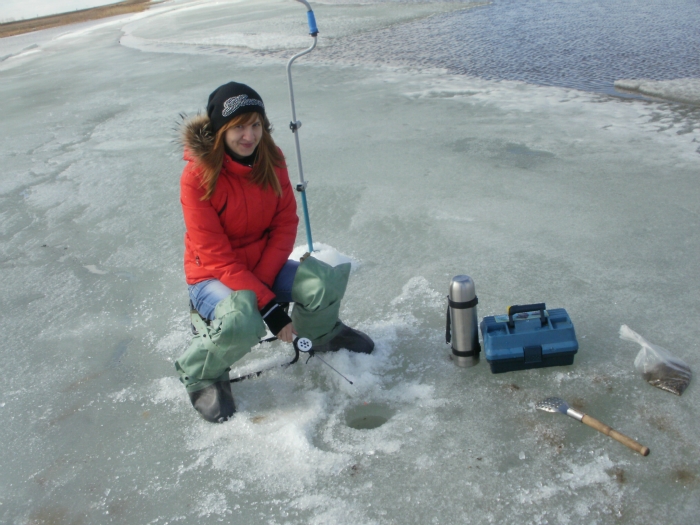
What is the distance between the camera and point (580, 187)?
4543 millimetres

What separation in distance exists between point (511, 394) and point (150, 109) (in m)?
6.55

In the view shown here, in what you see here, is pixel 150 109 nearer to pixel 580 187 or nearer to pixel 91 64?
pixel 91 64

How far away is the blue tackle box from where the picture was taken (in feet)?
8.78

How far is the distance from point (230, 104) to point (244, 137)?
6.3 inches

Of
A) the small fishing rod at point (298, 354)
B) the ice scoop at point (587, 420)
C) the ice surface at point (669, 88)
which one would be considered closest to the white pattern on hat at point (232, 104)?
the small fishing rod at point (298, 354)

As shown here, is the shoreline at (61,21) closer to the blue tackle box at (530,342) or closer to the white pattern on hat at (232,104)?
the white pattern on hat at (232,104)

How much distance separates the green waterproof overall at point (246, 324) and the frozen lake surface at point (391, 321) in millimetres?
194

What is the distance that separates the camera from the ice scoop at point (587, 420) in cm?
225

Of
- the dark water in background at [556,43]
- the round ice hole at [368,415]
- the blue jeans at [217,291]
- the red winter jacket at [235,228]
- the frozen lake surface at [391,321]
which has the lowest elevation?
the round ice hole at [368,415]

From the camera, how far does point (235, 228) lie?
2.82 metres

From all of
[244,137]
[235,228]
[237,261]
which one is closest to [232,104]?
[244,137]

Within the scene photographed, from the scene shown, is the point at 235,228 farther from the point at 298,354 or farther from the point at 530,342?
the point at 530,342

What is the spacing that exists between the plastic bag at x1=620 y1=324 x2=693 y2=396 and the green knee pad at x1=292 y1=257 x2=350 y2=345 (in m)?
1.31

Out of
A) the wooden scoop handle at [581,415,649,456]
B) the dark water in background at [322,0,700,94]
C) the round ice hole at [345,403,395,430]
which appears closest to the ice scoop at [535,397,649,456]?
the wooden scoop handle at [581,415,649,456]
